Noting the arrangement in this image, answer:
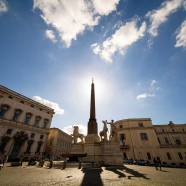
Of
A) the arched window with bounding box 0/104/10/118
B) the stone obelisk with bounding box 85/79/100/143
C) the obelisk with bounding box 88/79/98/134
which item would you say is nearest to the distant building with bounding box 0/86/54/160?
the arched window with bounding box 0/104/10/118

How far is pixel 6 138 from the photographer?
2528 centimetres

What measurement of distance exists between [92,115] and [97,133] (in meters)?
2.54

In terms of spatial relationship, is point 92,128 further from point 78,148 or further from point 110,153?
point 110,153

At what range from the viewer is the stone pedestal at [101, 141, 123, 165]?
14.2m

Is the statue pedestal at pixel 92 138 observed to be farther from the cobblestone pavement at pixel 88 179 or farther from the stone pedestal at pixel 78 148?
the cobblestone pavement at pixel 88 179

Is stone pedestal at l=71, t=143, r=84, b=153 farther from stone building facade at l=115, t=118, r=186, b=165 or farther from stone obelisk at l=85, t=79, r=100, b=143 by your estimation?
stone building facade at l=115, t=118, r=186, b=165

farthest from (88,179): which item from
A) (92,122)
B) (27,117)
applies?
(27,117)

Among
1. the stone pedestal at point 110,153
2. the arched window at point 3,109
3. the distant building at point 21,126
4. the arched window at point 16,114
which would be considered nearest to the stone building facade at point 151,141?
the stone pedestal at point 110,153

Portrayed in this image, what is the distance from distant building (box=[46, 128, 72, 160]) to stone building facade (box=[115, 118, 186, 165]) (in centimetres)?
2011

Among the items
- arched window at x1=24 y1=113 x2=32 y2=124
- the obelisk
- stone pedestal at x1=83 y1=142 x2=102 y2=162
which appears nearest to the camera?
stone pedestal at x1=83 y1=142 x2=102 y2=162

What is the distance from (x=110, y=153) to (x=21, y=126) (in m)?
23.7

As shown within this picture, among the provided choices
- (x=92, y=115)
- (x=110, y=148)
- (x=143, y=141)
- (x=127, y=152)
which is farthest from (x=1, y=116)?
(x=143, y=141)

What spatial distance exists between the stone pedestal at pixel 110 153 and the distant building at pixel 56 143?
2607 cm

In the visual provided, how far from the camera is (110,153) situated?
47.2 feet
